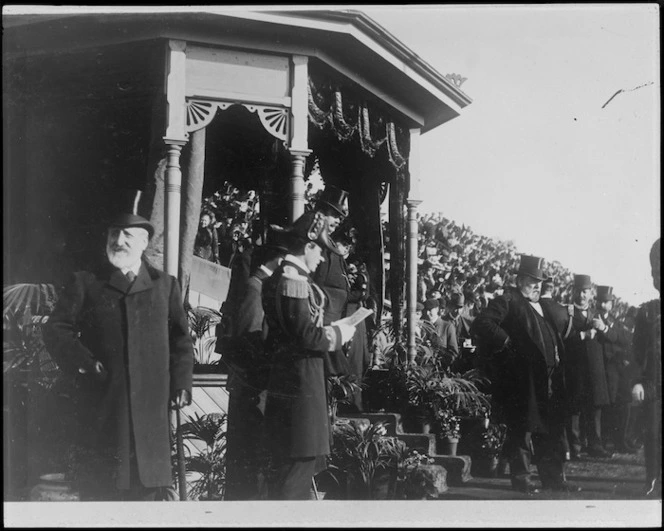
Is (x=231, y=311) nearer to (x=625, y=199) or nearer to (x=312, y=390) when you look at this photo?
(x=312, y=390)

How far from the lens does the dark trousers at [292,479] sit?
616 centimetres

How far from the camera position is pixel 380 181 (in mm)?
8297

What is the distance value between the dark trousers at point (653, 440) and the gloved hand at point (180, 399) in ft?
12.2

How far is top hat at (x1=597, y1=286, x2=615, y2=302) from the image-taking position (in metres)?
6.80

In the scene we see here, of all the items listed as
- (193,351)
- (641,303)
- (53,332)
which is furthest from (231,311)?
(641,303)

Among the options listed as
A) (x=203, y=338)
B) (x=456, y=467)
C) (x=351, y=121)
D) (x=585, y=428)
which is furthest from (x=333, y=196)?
(x=585, y=428)

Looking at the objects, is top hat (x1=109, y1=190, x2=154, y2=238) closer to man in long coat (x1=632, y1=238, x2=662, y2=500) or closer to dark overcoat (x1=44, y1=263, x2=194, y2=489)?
dark overcoat (x1=44, y1=263, x2=194, y2=489)

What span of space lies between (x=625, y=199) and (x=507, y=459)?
2370 millimetres

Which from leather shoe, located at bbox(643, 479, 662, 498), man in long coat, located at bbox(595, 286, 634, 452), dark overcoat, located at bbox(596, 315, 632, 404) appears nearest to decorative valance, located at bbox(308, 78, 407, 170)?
man in long coat, located at bbox(595, 286, 634, 452)

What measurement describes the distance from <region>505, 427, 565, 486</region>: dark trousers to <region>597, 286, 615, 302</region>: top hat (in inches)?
44.5

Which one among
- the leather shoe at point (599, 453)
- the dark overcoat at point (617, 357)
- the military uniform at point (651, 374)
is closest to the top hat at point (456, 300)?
the dark overcoat at point (617, 357)

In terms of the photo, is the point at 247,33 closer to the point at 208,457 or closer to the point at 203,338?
the point at 203,338

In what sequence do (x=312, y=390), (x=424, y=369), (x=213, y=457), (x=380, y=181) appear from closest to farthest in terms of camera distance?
1. (x=312, y=390)
2. (x=213, y=457)
3. (x=424, y=369)
4. (x=380, y=181)

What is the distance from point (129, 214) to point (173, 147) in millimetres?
623
